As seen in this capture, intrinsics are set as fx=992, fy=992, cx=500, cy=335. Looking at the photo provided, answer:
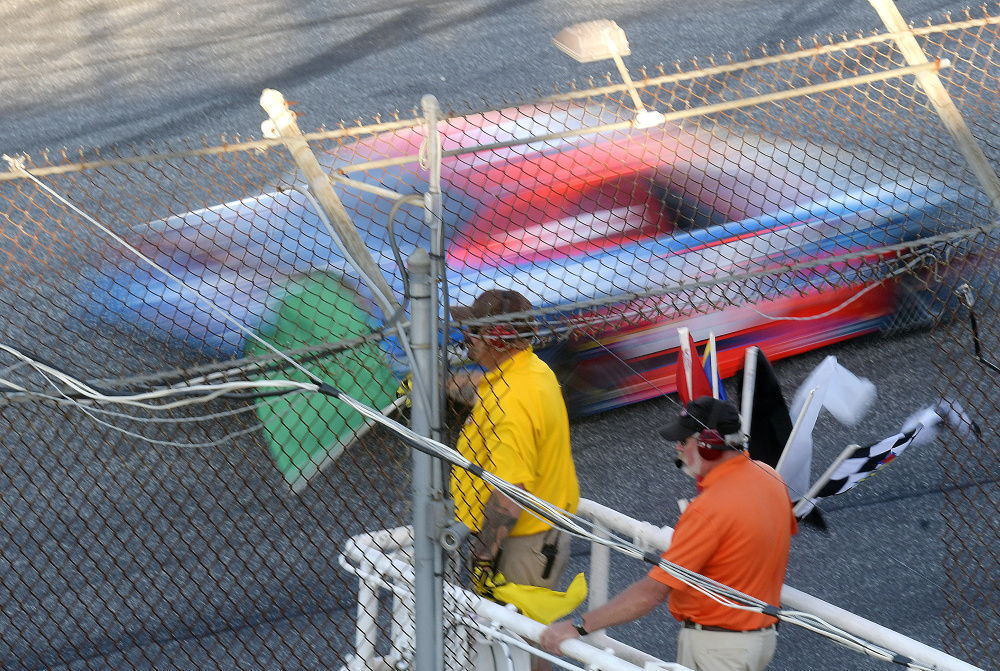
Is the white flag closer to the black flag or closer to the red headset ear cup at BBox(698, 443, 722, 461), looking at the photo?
the black flag

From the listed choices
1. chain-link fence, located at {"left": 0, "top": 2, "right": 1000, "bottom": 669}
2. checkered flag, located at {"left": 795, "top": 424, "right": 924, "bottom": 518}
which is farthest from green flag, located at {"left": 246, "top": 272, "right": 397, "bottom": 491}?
checkered flag, located at {"left": 795, "top": 424, "right": 924, "bottom": 518}

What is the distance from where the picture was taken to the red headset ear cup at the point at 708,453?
3479 millimetres

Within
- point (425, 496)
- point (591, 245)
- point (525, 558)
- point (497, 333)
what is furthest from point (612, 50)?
point (425, 496)

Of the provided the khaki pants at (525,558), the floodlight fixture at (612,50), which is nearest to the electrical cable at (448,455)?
the khaki pants at (525,558)

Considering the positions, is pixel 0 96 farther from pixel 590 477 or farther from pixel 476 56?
pixel 590 477

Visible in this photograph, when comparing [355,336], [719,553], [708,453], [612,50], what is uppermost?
[612,50]

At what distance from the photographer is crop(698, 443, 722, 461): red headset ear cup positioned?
137 inches

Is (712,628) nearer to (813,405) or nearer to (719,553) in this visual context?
(719,553)

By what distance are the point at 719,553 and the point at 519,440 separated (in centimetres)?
80

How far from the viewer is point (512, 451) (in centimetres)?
358

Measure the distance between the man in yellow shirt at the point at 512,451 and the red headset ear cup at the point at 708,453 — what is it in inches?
21.7

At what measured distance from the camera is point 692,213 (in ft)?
19.1

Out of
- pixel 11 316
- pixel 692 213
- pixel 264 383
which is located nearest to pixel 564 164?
pixel 692 213

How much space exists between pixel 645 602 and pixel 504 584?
52 cm
